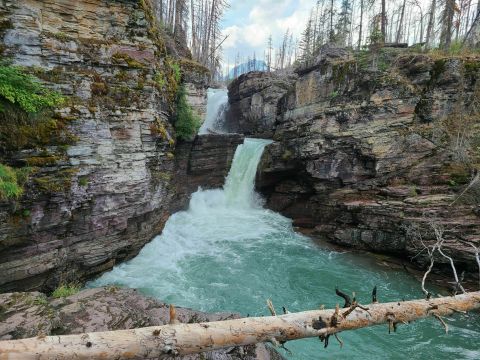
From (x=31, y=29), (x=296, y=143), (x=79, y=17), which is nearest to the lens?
(x=31, y=29)

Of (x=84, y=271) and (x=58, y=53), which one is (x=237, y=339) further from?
(x=58, y=53)

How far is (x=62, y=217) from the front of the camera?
8281 mm

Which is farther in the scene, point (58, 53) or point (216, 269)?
point (216, 269)

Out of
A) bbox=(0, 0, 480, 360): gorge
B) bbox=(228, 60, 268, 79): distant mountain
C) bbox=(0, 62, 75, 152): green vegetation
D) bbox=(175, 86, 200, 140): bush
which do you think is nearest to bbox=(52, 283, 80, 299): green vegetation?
bbox=(0, 0, 480, 360): gorge

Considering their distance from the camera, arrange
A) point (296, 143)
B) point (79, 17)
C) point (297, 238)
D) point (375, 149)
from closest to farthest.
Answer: point (79, 17)
point (375, 149)
point (297, 238)
point (296, 143)

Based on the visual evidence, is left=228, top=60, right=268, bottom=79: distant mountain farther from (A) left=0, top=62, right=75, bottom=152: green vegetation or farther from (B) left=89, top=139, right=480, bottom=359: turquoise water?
(A) left=0, top=62, right=75, bottom=152: green vegetation

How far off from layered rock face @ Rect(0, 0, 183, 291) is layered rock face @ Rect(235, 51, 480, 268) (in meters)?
8.07

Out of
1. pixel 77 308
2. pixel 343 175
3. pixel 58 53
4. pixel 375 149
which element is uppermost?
pixel 58 53

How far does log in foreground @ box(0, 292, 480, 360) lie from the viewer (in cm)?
307

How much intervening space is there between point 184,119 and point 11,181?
746cm

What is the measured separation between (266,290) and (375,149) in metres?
7.96

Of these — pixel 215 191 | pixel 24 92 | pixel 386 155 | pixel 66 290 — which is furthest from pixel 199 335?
pixel 215 191

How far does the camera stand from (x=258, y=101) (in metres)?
25.6

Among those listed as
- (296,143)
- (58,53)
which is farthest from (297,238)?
(58,53)
